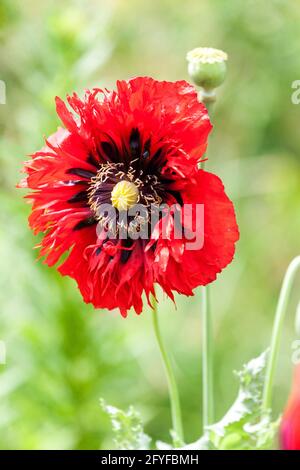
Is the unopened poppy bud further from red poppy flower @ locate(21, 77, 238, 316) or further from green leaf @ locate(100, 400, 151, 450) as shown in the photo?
green leaf @ locate(100, 400, 151, 450)

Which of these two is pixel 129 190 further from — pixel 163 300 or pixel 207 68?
pixel 163 300

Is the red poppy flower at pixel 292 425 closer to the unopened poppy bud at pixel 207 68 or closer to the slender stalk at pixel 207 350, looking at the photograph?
the slender stalk at pixel 207 350

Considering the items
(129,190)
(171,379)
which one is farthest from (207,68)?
(171,379)

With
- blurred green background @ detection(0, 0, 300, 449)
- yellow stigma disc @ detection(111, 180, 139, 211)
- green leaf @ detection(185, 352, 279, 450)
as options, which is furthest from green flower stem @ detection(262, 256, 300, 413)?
blurred green background @ detection(0, 0, 300, 449)

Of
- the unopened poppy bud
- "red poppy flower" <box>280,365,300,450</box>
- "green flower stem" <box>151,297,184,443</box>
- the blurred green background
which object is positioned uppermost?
the blurred green background

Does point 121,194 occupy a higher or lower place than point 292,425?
higher
